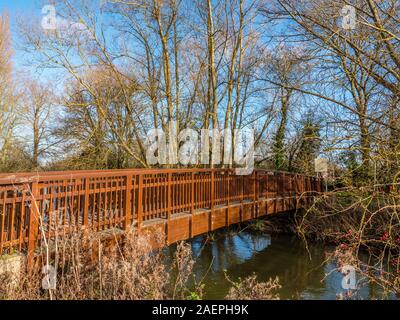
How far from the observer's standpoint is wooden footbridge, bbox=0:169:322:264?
4.01 meters

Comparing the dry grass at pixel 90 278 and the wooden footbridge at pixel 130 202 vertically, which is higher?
the wooden footbridge at pixel 130 202

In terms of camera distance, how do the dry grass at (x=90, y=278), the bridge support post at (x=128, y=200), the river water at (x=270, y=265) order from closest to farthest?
1. the dry grass at (x=90, y=278)
2. the bridge support post at (x=128, y=200)
3. the river water at (x=270, y=265)

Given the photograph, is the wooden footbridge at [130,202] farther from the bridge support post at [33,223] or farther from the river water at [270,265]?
the river water at [270,265]

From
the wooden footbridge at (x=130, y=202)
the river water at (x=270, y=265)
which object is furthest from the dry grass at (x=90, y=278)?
the river water at (x=270, y=265)

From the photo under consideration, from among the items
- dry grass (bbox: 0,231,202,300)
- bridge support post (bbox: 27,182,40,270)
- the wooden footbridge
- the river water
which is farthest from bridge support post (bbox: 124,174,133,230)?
the river water

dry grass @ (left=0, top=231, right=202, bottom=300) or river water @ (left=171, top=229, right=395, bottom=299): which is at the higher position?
dry grass @ (left=0, top=231, right=202, bottom=300)

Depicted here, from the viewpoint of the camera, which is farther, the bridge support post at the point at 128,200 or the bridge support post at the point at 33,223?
the bridge support post at the point at 128,200

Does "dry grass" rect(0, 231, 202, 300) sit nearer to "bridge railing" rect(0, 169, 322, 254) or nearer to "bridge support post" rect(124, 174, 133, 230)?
"bridge railing" rect(0, 169, 322, 254)

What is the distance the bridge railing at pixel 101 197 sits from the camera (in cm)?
396

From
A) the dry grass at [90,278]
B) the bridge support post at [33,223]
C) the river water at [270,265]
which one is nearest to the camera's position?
the dry grass at [90,278]

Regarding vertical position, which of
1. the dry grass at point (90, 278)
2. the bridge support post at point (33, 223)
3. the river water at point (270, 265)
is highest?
the bridge support post at point (33, 223)

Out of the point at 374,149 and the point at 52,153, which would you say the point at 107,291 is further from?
the point at 52,153

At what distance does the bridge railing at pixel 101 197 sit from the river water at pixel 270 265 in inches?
69.3
